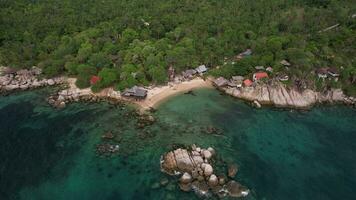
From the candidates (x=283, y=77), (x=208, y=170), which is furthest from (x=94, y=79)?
(x=283, y=77)

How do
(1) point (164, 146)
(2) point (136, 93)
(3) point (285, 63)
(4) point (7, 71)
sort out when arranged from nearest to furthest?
1. (1) point (164, 146)
2. (2) point (136, 93)
3. (3) point (285, 63)
4. (4) point (7, 71)

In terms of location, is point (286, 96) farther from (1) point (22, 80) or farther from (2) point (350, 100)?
(1) point (22, 80)

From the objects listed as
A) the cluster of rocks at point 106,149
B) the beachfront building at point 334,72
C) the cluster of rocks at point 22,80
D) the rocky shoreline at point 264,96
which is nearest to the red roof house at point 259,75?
the rocky shoreline at point 264,96

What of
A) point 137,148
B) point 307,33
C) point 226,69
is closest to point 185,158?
point 137,148

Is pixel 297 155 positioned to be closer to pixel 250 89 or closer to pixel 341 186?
pixel 341 186

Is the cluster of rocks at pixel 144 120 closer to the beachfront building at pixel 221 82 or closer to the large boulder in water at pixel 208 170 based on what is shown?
the large boulder in water at pixel 208 170

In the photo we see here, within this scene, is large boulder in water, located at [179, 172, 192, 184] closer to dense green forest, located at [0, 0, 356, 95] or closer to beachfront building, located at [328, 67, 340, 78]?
dense green forest, located at [0, 0, 356, 95]
